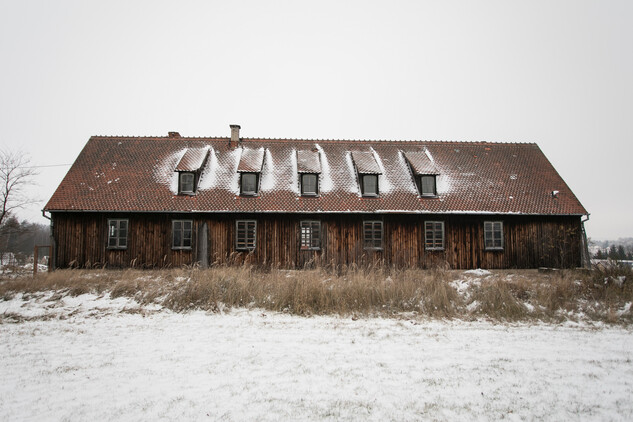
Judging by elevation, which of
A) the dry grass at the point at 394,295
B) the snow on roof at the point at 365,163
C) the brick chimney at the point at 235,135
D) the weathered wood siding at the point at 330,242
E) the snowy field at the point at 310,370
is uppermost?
the brick chimney at the point at 235,135

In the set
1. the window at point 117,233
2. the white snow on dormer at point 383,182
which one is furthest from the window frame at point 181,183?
the white snow on dormer at point 383,182

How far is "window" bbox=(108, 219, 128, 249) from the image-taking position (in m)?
18.9

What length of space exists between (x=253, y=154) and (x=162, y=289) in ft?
42.3

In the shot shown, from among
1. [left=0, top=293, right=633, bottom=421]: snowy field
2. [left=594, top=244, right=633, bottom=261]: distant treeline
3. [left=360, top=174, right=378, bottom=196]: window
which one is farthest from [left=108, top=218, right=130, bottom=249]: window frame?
[left=594, top=244, right=633, bottom=261]: distant treeline

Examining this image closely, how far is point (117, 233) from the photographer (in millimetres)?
18938

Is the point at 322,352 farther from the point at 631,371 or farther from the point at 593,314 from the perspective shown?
the point at 593,314

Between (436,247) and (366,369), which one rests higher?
(436,247)

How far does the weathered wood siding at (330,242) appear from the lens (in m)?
18.8

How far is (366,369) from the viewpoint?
208 inches

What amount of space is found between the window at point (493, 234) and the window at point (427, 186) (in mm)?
3441

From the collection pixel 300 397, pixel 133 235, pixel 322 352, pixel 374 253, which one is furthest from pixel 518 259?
pixel 133 235

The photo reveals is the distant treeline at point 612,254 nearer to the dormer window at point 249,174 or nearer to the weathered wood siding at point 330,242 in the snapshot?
the weathered wood siding at point 330,242

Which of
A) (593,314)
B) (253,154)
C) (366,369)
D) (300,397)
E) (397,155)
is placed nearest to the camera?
(300,397)

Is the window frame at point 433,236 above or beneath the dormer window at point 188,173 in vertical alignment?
→ beneath
